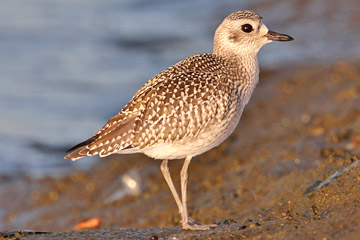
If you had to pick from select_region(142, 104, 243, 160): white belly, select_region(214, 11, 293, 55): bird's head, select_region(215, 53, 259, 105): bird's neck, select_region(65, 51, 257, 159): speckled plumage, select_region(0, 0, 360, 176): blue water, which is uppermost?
select_region(0, 0, 360, 176): blue water

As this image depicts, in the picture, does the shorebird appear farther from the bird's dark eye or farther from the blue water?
the blue water

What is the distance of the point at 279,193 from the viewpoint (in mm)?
7973

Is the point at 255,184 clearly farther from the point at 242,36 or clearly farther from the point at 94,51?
the point at 94,51

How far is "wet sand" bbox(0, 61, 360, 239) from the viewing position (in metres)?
6.27

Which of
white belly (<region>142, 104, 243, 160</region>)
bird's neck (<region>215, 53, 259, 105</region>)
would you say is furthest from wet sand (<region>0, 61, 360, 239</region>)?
bird's neck (<region>215, 53, 259, 105</region>)

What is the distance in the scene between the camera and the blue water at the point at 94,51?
13.2 meters

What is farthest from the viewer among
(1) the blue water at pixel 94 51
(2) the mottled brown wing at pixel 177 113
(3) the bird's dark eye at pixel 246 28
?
(1) the blue water at pixel 94 51

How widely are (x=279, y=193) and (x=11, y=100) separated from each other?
8167mm

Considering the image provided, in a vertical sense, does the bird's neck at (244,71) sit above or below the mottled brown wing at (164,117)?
above

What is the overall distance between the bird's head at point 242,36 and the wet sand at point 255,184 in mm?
1586

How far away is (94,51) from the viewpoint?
17422 millimetres

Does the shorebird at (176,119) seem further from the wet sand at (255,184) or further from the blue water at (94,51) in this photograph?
the blue water at (94,51)

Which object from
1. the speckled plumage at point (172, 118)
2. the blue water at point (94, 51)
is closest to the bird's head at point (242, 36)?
the speckled plumage at point (172, 118)

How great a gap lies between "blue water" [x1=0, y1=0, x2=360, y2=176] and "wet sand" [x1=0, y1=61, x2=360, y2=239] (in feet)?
3.47
